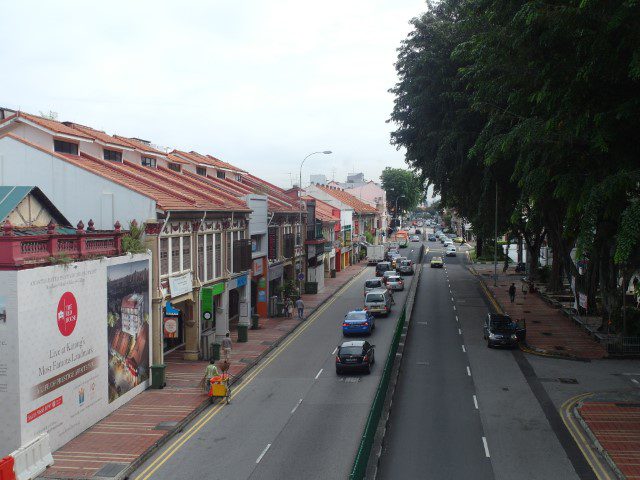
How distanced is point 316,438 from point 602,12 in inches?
586

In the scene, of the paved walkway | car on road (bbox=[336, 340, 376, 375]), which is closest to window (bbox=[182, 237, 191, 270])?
car on road (bbox=[336, 340, 376, 375])

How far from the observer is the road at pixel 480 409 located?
1666 cm

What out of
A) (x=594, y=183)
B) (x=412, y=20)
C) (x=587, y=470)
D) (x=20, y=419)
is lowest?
(x=587, y=470)

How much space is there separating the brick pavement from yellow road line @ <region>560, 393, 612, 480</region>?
1.15 ft

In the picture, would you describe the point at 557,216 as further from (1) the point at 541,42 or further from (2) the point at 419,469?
(2) the point at 419,469

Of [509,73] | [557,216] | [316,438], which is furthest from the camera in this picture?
[557,216]

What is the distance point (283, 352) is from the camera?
3241 cm

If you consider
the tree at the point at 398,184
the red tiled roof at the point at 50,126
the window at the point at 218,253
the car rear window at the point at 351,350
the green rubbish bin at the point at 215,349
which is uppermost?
the tree at the point at 398,184

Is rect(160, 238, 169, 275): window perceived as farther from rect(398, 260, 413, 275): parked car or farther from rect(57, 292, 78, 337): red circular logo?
rect(398, 260, 413, 275): parked car

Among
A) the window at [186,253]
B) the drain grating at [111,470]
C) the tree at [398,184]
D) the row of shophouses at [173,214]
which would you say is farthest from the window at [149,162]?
the tree at [398,184]

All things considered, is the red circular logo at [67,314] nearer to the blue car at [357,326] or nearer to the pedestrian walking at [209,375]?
the pedestrian walking at [209,375]

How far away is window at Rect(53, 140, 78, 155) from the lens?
28.2 metres

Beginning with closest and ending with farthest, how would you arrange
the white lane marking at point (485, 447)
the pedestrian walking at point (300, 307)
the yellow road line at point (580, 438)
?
the yellow road line at point (580, 438) < the white lane marking at point (485, 447) < the pedestrian walking at point (300, 307)

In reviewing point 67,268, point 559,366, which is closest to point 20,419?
point 67,268
